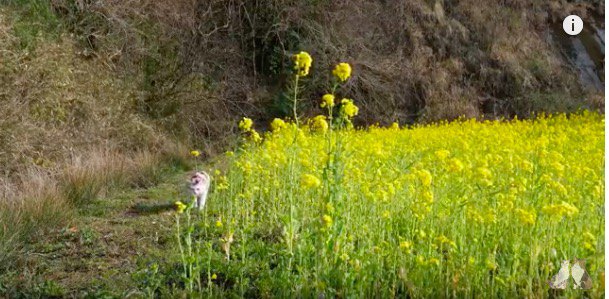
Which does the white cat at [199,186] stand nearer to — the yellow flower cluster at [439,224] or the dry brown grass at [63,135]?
the yellow flower cluster at [439,224]

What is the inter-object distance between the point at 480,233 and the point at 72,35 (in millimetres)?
6524

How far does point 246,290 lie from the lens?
310 cm

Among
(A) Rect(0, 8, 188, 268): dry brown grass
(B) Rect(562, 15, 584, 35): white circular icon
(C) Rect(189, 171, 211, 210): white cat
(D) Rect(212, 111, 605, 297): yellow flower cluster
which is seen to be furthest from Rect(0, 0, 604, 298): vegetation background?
(B) Rect(562, 15, 584, 35): white circular icon

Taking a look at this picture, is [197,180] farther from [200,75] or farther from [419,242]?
[200,75]

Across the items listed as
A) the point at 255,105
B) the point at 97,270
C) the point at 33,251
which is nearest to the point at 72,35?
the point at 255,105

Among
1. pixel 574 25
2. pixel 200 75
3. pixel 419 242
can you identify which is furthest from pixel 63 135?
pixel 574 25

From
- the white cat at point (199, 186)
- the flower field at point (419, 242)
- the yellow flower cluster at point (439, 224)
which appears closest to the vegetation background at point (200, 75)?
the white cat at point (199, 186)

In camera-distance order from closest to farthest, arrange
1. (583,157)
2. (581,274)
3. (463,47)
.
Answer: (581,274)
(583,157)
(463,47)

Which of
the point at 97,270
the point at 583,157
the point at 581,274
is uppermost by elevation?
the point at 583,157

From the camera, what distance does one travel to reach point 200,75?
982 centimetres

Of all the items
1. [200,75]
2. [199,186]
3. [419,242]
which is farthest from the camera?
[200,75]

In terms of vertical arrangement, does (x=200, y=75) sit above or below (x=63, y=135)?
above

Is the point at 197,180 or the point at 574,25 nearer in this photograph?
the point at 574,25

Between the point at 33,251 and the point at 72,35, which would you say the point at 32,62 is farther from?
the point at 33,251
